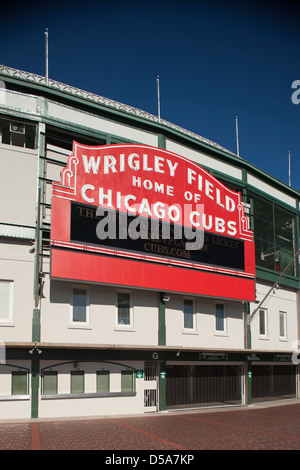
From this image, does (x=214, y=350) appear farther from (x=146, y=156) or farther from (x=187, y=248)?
(x=146, y=156)

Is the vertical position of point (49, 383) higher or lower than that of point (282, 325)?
lower

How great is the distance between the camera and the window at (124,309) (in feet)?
72.3

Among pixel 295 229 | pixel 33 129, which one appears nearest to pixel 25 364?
pixel 33 129

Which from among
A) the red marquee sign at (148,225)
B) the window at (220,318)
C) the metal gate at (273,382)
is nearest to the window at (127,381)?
the red marquee sign at (148,225)

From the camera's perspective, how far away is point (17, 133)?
21.5 m

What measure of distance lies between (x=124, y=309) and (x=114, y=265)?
242 cm

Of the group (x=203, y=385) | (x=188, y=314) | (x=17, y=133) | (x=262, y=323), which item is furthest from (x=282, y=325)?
(x=17, y=133)

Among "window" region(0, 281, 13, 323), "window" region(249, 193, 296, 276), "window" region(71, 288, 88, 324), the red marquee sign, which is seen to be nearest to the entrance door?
the red marquee sign

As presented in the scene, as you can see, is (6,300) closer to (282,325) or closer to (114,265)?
(114,265)

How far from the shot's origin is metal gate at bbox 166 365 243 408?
23719 mm

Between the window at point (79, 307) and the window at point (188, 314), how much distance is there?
5.76 meters

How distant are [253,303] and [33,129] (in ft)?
53.0

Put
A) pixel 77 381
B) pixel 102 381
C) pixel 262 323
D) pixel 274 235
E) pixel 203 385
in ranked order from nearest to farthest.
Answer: pixel 77 381
pixel 102 381
pixel 203 385
pixel 262 323
pixel 274 235

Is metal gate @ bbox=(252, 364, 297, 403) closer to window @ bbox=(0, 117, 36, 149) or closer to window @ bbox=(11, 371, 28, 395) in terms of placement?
window @ bbox=(11, 371, 28, 395)
